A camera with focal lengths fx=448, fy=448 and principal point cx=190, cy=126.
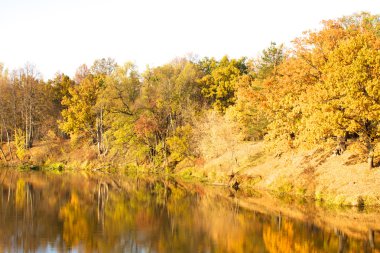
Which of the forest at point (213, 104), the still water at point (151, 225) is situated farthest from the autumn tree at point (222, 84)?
the still water at point (151, 225)

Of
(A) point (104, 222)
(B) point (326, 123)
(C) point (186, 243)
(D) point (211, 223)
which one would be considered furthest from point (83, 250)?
(B) point (326, 123)

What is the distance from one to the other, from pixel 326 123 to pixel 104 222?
19598 millimetres

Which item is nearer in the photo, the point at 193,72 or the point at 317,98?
the point at 317,98

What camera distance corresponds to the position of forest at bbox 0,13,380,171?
123 feet

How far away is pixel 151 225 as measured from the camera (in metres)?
31.2

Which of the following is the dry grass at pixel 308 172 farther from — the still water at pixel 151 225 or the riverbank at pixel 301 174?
the still water at pixel 151 225

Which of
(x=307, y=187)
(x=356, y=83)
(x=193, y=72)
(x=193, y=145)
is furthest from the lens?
(x=193, y=72)

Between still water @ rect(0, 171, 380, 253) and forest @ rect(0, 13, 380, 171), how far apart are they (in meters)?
10.3

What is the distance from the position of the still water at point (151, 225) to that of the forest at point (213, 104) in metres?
10.3

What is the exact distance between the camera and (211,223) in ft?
105

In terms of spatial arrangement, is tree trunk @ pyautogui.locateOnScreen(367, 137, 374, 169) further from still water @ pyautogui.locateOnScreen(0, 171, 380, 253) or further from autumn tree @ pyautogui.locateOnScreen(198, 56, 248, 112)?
autumn tree @ pyautogui.locateOnScreen(198, 56, 248, 112)

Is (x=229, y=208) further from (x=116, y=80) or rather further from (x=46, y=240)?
(x=116, y=80)

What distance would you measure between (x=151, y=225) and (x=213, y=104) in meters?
46.0

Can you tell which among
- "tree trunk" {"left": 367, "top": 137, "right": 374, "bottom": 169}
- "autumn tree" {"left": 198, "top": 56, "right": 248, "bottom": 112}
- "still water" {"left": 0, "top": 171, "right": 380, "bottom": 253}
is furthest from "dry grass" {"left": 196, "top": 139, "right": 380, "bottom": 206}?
"autumn tree" {"left": 198, "top": 56, "right": 248, "bottom": 112}
